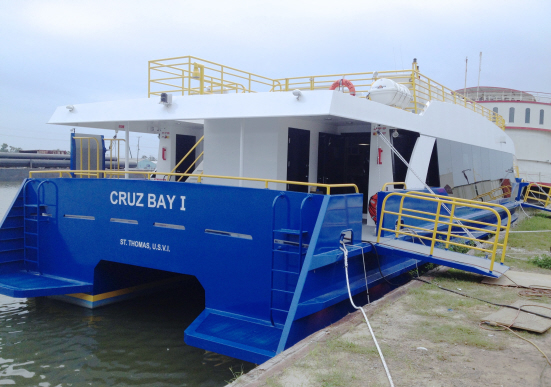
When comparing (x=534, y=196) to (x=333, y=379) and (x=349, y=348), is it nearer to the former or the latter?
(x=349, y=348)

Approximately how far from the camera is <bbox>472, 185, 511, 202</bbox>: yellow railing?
44.4 ft

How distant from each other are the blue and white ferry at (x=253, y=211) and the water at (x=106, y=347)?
449 millimetres

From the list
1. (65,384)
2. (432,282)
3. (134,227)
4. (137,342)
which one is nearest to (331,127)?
(432,282)

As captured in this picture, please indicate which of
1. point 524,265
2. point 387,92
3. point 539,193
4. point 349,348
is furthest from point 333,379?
point 539,193

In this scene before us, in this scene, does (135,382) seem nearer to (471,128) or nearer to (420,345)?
(420,345)

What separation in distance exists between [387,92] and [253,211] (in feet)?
12.3

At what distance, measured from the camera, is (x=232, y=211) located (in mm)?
5961

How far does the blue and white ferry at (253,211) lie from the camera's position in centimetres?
564

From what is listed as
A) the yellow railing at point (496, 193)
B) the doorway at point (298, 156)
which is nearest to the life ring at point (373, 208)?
the doorway at point (298, 156)

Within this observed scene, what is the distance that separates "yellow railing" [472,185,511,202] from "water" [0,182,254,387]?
29.8ft

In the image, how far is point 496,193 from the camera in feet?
50.0

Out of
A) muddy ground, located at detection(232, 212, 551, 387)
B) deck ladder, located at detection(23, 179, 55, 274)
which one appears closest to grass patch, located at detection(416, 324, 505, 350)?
muddy ground, located at detection(232, 212, 551, 387)

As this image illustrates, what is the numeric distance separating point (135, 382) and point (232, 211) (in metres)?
2.38

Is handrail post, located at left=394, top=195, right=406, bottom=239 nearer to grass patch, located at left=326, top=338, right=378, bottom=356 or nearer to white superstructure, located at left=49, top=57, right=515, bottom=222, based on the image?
white superstructure, located at left=49, top=57, right=515, bottom=222
